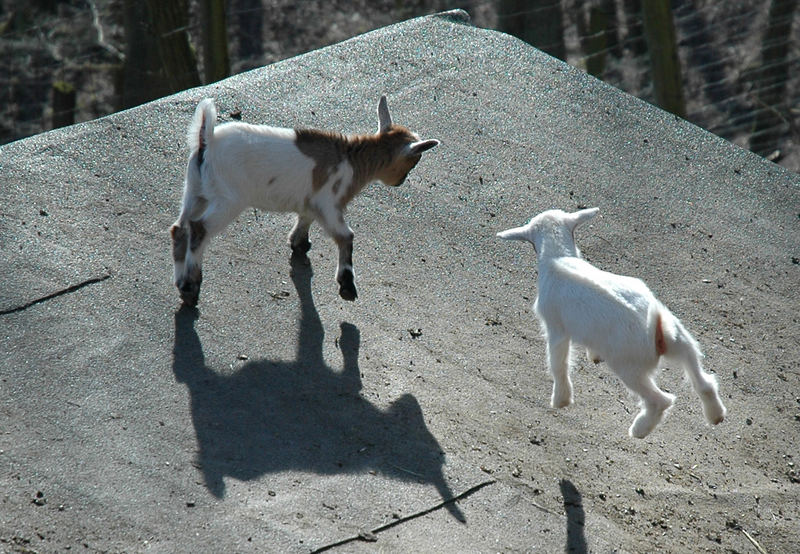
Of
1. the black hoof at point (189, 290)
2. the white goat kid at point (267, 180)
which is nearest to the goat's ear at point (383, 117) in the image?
the white goat kid at point (267, 180)

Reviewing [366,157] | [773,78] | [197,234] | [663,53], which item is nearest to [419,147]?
[366,157]

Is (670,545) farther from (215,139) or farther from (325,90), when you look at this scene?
(325,90)

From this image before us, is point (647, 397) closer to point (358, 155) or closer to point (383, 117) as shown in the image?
point (358, 155)

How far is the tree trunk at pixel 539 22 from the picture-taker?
33.8ft

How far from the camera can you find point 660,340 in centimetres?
411

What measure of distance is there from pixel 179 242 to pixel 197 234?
0.34 feet

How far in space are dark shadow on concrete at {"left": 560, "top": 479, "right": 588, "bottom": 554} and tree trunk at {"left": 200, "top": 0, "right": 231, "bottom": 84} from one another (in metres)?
5.14

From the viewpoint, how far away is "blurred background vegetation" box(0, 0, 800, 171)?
8.66 metres

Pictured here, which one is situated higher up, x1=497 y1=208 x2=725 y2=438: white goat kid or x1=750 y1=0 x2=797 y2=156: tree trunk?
x1=497 y1=208 x2=725 y2=438: white goat kid

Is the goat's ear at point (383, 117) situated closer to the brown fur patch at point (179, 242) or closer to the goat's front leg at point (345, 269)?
the goat's front leg at point (345, 269)

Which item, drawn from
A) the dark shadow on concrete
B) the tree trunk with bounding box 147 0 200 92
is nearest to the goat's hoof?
the dark shadow on concrete

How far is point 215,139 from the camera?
15.9 ft

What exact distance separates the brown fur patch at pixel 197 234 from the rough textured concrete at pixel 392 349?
1.09ft

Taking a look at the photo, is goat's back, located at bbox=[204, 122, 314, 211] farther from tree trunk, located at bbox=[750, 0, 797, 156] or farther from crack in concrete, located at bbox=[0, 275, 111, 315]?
tree trunk, located at bbox=[750, 0, 797, 156]
